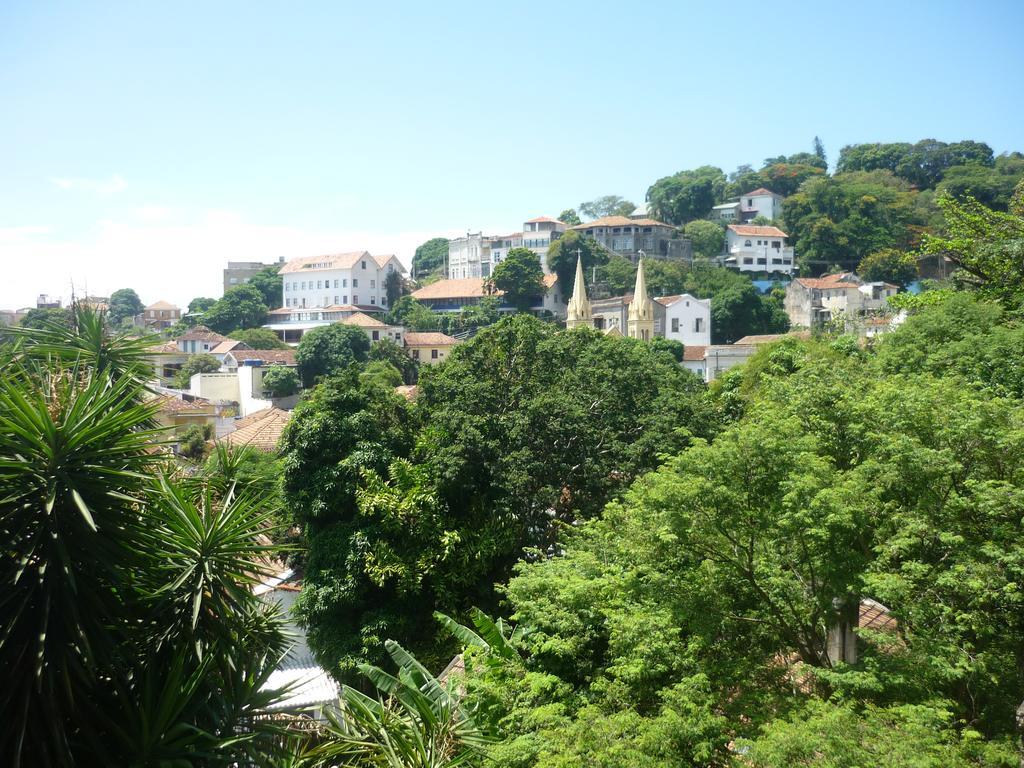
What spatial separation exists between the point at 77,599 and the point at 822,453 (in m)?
8.50

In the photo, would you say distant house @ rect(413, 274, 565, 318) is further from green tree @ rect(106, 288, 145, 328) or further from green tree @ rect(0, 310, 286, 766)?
green tree @ rect(0, 310, 286, 766)

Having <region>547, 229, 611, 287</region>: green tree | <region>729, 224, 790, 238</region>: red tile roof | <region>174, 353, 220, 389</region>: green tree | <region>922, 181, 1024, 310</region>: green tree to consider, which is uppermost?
<region>729, 224, 790, 238</region>: red tile roof

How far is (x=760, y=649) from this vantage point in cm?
891

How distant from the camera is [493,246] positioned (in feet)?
289

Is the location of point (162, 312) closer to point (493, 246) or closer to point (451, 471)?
point (493, 246)

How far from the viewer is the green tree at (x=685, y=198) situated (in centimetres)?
9162

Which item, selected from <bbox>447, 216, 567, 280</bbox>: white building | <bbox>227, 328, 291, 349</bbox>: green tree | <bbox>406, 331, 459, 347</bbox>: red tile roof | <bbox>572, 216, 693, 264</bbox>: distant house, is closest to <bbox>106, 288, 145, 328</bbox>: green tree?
<bbox>227, 328, 291, 349</bbox>: green tree

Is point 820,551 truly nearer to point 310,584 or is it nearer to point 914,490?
point 914,490

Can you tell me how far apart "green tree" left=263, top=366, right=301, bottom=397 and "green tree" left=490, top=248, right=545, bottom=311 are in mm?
24508

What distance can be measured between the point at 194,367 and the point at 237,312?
72.6 feet

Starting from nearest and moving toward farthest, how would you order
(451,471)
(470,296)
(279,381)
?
(451,471), (279,381), (470,296)

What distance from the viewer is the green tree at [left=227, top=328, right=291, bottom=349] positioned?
6862cm

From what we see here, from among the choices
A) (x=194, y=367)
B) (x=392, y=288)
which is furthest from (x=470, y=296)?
(x=194, y=367)

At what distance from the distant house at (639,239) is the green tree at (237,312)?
33.7 metres
